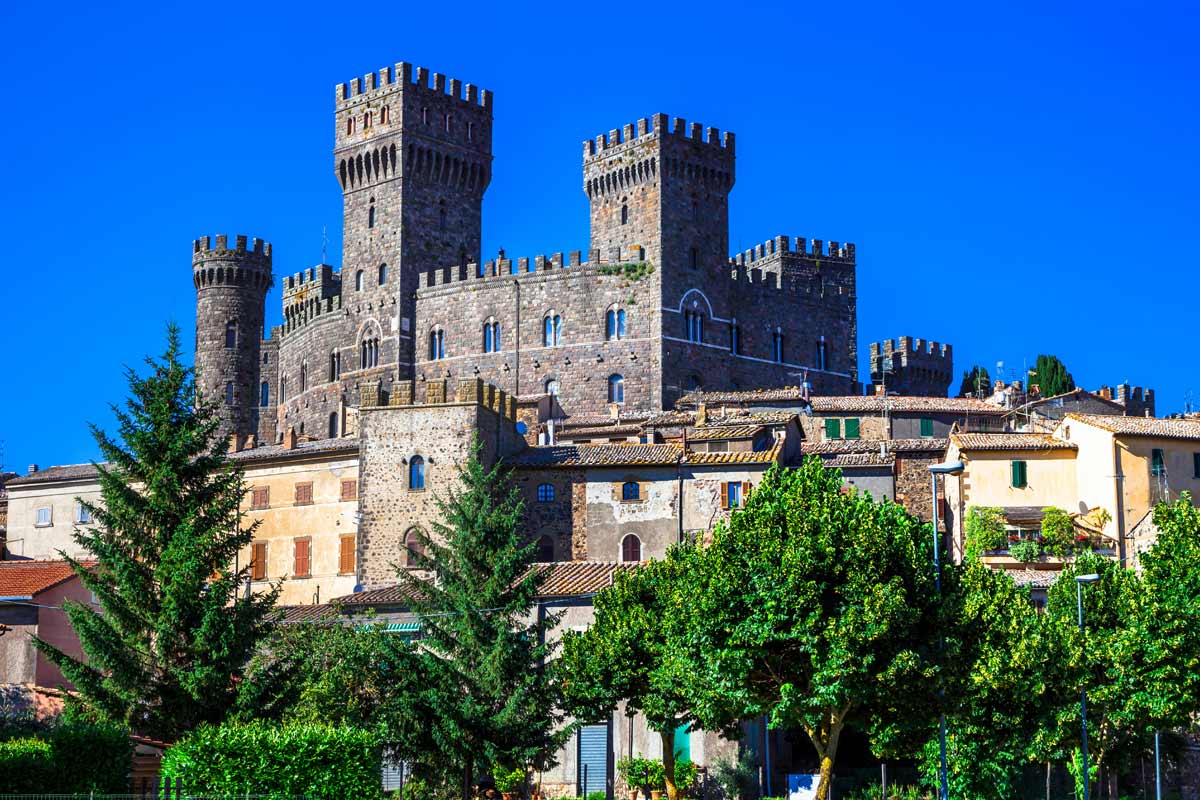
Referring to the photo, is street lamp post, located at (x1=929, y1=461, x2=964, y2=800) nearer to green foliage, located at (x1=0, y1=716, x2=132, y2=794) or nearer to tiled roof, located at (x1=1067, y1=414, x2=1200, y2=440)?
green foliage, located at (x1=0, y1=716, x2=132, y2=794)

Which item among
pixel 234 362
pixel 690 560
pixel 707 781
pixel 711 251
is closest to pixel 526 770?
pixel 707 781

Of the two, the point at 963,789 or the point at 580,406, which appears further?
the point at 580,406

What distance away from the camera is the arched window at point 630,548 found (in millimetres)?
51438

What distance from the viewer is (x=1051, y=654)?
3328 cm

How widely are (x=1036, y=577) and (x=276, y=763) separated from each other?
27145 mm

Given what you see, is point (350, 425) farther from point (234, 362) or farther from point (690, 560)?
point (690, 560)

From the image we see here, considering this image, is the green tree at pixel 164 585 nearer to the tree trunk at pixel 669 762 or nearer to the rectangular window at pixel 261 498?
the tree trunk at pixel 669 762

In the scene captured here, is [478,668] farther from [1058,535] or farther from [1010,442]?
[1010,442]

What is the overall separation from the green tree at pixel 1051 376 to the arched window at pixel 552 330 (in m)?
30.2

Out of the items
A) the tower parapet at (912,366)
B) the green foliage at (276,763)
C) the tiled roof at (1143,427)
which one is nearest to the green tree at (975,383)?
the tower parapet at (912,366)

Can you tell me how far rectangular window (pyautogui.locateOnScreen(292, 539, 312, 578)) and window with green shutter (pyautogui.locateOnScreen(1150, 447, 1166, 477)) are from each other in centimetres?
2784

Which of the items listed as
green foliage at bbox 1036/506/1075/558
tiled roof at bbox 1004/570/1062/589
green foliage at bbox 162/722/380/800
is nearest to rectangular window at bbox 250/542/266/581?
tiled roof at bbox 1004/570/1062/589

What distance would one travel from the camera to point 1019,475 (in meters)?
54.5

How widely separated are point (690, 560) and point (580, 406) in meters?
36.9
